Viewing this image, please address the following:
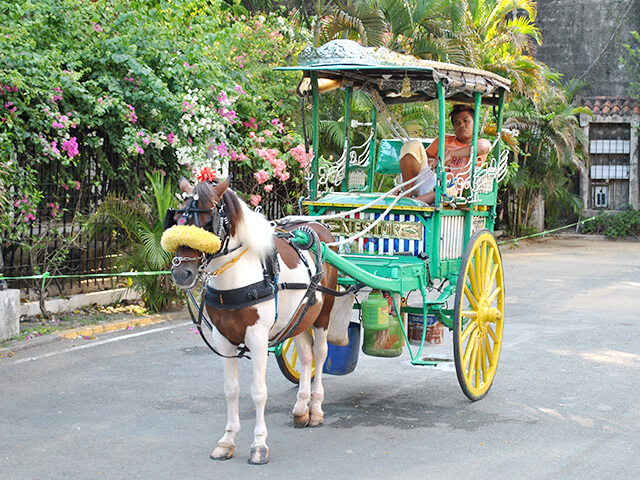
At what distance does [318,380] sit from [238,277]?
150cm

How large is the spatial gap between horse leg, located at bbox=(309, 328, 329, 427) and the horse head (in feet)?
5.40

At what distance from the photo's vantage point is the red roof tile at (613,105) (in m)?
23.7

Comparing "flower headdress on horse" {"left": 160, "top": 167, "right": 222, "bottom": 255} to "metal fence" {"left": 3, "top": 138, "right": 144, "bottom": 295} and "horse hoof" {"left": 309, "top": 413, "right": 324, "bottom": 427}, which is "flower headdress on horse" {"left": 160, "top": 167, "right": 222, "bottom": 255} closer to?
"horse hoof" {"left": 309, "top": 413, "right": 324, "bottom": 427}

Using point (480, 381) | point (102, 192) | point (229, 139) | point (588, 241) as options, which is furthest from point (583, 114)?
point (480, 381)

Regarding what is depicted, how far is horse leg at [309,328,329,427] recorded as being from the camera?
6020 millimetres

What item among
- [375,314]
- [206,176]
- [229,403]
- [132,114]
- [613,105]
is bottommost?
[229,403]

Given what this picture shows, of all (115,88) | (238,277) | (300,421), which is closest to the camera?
(238,277)

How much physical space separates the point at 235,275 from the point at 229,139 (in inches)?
315

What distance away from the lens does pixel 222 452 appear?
206 inches

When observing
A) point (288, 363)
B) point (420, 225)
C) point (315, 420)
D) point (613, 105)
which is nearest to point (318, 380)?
point (315, 420)

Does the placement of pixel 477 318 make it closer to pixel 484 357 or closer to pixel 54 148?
pixel 484 357

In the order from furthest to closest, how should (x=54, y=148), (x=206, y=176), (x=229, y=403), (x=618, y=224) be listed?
(x=618, y=224), (x=54, y=148), (x=229, y=403), (x=206, y=176)

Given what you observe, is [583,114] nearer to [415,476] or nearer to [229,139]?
[229,139]

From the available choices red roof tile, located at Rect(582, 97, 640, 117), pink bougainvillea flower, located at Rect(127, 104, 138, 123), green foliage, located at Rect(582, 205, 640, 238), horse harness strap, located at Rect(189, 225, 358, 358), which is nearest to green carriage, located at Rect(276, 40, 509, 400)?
horse harness strap, located at Rect(189, 225, 358, 358)
